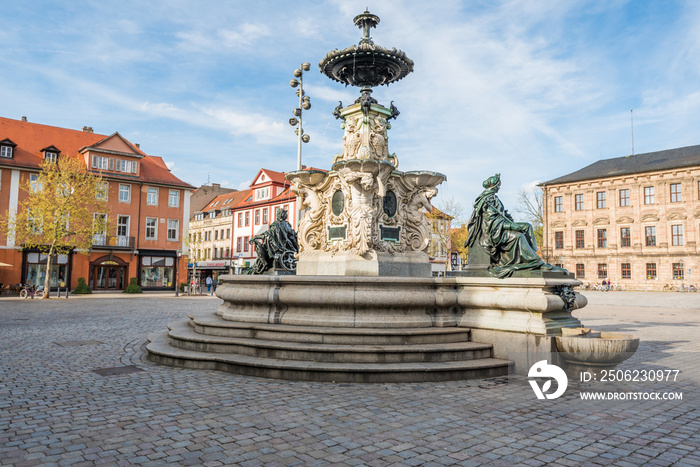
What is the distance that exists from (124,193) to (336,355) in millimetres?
40405

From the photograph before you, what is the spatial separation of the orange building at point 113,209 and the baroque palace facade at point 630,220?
4412cm

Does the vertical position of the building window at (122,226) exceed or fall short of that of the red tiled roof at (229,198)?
it falls short

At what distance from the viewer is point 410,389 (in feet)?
20.9

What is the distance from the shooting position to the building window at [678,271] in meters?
51.2

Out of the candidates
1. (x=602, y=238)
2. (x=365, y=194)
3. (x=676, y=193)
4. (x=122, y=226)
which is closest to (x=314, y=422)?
(x=365, y=194)

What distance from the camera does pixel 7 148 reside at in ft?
124

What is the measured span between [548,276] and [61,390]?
7183 millimetres

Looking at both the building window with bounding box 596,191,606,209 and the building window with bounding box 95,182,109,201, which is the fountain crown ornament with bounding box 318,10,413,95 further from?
the building window with bounding box 596,191,606,209

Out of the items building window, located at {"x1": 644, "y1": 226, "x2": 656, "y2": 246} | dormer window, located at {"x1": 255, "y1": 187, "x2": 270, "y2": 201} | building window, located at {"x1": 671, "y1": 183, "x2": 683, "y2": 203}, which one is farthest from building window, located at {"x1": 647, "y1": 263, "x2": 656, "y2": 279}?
dormer window, located at {"x1": 255, "y1": 187, "x2": 270, "y2": 201}

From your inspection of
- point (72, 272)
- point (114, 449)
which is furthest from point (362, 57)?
point (72, 272)

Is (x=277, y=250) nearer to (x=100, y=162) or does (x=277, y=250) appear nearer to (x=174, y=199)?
(x=100, y=162)

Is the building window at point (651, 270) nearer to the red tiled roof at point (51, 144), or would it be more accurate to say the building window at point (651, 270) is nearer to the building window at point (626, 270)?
the building window at point (626, 270)

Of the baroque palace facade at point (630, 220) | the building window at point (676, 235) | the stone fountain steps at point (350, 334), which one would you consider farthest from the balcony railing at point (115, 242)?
the building window at point (676, 235)

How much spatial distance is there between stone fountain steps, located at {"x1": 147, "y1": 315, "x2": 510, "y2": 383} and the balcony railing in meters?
36.1
